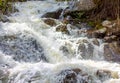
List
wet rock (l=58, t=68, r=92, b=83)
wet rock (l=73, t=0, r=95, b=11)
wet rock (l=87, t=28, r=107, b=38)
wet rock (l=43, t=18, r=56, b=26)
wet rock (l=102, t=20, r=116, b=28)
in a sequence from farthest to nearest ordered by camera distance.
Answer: wet rock (l=73, t=0, r=95, b=11) → wet rock (l=43, t=18, r=56, b=26) → wet rock (l=102, t=20, r=116, b=28) → wet rock (l=87, t=28, r=107, b=38) → wet rock (l=58, t=68, r=92, b=83)

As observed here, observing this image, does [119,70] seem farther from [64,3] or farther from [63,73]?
[64,3]

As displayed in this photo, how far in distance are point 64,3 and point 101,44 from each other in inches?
130

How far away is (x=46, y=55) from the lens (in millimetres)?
8875

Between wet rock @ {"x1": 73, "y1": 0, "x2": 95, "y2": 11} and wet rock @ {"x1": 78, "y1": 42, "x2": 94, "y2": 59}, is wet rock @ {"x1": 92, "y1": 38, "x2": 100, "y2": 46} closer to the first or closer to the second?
wet rock @ {"x1": 78, "y1": 42, "x2": 94, "y2": 59}

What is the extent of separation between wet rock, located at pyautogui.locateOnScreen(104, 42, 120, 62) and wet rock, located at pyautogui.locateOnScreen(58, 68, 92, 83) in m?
1.99

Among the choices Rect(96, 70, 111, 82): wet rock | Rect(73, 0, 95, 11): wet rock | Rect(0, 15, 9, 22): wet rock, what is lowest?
Rect(96, 70, 111, 82): wet rock

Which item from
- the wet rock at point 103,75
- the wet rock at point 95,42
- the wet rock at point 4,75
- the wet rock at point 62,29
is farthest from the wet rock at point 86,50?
the wet rock at point 4,75

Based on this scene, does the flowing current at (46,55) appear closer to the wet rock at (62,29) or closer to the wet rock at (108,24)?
the wet rock at (62,29)

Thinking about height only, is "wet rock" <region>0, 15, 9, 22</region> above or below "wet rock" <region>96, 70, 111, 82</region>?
above

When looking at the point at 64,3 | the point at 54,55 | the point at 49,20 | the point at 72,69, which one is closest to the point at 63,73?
the point at 72,69

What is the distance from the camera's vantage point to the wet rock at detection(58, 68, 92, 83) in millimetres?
6672

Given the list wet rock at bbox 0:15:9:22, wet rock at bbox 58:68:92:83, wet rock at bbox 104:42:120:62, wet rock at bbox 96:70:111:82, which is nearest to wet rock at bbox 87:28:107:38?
wet rock at bbox 104:42:120:62

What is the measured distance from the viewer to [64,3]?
12008 millimetres

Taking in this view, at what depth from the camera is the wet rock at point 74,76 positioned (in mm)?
6672
